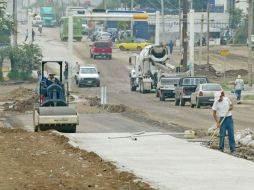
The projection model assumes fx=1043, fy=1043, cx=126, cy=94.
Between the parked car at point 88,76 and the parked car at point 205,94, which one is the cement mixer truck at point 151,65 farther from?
the parked car at point 205,94

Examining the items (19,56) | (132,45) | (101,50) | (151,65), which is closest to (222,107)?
(151,65)

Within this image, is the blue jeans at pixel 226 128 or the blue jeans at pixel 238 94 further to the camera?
the blue jeans at pixel 238 94

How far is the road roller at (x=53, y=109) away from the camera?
115 feet

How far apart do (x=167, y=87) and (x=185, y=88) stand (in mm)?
6209

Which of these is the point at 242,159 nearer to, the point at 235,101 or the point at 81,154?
the point at 81,154

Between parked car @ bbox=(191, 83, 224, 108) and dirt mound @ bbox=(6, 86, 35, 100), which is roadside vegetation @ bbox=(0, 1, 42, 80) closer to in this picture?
dirt mound @ bbox=(6, 86, 35, 100)

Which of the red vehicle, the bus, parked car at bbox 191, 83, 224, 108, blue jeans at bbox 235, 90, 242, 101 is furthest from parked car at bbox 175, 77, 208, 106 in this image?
the bus

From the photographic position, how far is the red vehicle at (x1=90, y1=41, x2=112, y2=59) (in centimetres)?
10615

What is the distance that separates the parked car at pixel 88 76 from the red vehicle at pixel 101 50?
21600 mm

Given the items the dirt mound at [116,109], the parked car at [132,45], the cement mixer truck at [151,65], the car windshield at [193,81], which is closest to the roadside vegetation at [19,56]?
the cement mixer truck at [151,65]

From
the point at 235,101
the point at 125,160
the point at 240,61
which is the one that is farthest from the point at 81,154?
the point at 240,61

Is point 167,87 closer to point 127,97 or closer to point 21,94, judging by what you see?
point 127,97

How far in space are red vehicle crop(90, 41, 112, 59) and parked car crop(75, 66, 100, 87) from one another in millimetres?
21600

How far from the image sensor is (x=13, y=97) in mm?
65750
